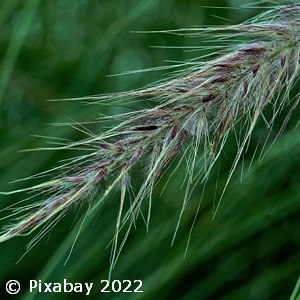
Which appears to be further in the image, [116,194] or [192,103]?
[116,194]

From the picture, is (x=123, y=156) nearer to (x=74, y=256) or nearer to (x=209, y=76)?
(x=209, y=76)

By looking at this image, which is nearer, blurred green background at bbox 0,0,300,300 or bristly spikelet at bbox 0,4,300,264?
bristly spikelet at bbox 0,4,300,264

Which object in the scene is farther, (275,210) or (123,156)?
(275,210)

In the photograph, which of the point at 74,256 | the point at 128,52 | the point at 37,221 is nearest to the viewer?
the point at 37,221

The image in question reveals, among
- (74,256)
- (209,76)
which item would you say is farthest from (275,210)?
(209,76)

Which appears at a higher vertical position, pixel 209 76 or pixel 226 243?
pixel 209 76

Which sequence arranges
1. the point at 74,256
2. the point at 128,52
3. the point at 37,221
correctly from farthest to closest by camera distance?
the point at 128,52, the point at 74,256, the point at 37,221

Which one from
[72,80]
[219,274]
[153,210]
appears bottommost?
[219,274]

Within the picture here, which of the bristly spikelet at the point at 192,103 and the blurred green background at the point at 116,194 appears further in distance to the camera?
the blurred green background at the point at 116,194
